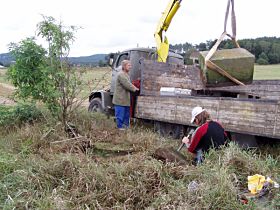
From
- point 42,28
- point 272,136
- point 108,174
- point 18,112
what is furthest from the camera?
point 18,112

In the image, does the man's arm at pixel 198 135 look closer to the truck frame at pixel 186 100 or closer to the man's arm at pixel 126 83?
the truck frame at pixel 186 100

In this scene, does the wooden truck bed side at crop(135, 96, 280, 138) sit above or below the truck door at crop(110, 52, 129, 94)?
below

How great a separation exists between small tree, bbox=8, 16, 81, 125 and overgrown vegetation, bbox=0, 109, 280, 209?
1.56 metres

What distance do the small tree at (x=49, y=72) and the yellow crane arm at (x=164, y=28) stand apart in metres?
3.19

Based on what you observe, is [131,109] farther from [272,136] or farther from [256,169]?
[256,169]

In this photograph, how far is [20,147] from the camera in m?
5.36

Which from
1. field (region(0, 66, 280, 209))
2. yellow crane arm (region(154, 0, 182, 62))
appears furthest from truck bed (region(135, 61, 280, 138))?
field (region(0, 66, 280, 209))

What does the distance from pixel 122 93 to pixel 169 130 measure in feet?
4.32

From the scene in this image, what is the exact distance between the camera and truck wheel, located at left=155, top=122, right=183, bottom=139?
7.42 m

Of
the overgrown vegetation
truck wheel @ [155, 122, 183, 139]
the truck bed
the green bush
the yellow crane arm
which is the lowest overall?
truck wheel @ [155, 122, 183, 139]

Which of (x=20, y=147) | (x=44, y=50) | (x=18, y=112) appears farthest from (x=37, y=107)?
(x=20, y=147)

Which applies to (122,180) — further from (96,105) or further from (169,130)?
(96,105)

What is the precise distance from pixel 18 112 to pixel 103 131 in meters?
2.10

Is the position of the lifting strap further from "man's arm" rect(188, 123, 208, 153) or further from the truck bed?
"man's arm" rect(188, 123, 208, 153)
